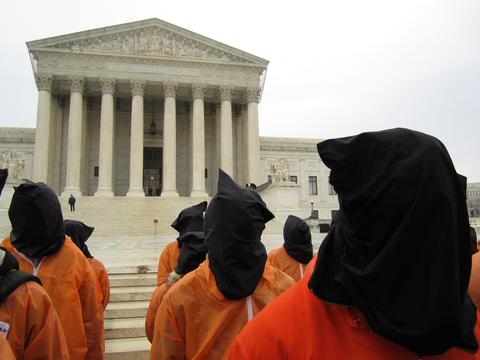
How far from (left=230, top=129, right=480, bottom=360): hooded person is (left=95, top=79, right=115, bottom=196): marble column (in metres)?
30.4

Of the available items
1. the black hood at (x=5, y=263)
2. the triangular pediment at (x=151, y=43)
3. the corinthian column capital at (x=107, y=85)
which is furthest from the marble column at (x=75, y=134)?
the black hood at (x=5, y=263)

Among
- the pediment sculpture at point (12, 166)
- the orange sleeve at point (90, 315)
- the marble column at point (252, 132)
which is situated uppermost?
the marble column at point (252, 132)

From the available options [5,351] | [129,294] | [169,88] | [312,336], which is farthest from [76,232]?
[169,88]

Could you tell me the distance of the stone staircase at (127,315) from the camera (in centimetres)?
504

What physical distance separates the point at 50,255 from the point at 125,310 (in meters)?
3.38

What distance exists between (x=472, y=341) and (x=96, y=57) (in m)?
35.3

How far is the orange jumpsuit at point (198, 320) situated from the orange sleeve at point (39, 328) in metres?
0.62

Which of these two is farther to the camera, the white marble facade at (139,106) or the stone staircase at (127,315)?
the white marble facade at (139,106)

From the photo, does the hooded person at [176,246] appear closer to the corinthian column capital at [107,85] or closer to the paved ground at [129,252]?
the paved ground at [129,252]

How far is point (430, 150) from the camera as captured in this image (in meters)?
1.26

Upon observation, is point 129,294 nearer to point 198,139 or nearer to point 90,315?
point 90,315

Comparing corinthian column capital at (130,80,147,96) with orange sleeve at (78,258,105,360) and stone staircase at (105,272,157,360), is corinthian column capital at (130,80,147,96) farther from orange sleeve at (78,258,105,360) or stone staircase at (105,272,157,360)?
orange sleeve at (78,258,105,360)

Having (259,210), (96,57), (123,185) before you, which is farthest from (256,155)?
(259,210)

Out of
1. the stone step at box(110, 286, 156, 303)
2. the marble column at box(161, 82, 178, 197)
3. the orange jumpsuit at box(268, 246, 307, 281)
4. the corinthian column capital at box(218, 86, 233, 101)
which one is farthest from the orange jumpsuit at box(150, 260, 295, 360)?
the corinthian column capital at box(218, 86, 233, 101)
